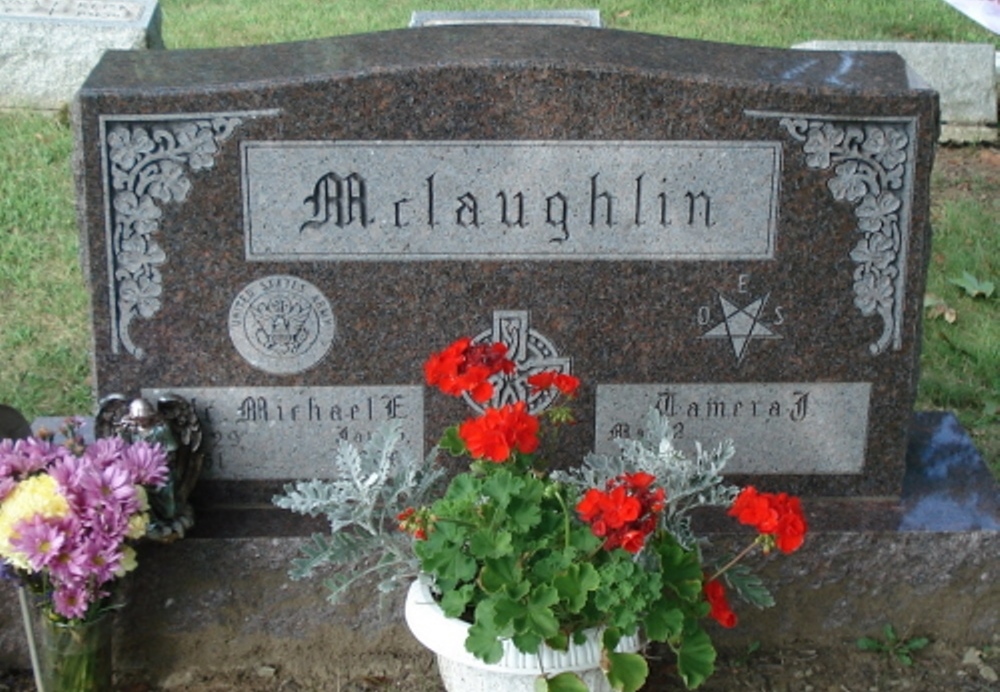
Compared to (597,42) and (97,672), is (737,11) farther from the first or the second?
(97,672)

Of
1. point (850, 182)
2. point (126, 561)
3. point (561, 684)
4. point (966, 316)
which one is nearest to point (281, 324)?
point (126, 561)

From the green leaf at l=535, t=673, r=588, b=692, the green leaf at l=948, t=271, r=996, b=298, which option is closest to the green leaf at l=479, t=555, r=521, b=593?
the green leaf at l=535, t=673, r=588, b=692

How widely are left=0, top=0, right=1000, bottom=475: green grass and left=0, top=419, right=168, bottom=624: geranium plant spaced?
1666 millimetres

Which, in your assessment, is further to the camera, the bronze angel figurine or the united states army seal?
the united states army seal

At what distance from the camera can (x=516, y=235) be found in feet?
11.3

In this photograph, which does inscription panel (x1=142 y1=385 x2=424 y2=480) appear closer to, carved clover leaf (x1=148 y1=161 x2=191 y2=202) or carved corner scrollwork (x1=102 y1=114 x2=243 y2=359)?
carved corner scrollwork (x1=102 y1=114 x2=243 y2=359)

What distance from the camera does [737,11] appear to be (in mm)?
9281

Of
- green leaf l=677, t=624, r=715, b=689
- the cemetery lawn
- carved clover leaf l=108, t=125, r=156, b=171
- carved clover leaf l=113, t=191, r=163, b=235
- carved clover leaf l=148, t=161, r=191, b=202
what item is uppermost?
carved clover leaf l=108, t=125, r=156, b=171

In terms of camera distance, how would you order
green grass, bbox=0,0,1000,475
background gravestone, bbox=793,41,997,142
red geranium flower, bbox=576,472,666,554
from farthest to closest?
background gravestone, bbox=793,41,997,142 → green grass, bbox=0,0,1000,475 → red geranium flower, bbox=576,472,666,554

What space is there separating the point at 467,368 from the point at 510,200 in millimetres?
527

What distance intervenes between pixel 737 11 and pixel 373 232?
20.9 feet

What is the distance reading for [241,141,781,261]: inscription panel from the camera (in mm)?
3383

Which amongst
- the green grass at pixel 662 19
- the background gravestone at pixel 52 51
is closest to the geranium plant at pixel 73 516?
the background gravestone at pixel 52 51

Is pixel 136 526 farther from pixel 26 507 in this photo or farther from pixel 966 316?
pixel 966 316
